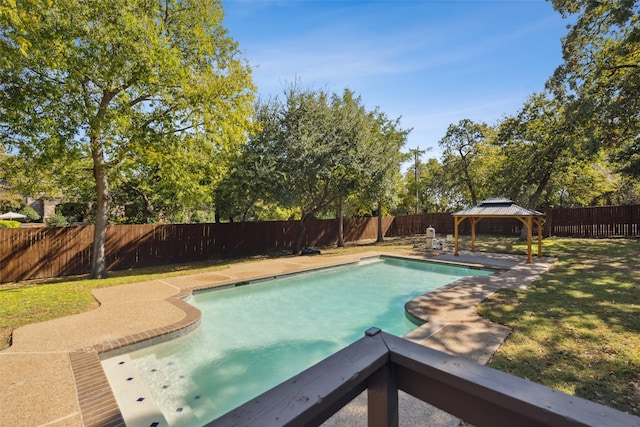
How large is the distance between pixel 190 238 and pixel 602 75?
1631cm

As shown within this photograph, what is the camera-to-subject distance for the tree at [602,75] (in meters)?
9.34

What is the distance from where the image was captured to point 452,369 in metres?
1.05

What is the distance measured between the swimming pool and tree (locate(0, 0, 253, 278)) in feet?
16.2

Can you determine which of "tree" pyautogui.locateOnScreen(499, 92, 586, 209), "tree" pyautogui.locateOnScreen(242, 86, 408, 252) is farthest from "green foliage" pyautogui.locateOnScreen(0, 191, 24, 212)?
"tree" pyautogui.locateOnScreen(499, 92, 586, 209)

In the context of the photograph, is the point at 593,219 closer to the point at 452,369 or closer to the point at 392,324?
the point at 392,324

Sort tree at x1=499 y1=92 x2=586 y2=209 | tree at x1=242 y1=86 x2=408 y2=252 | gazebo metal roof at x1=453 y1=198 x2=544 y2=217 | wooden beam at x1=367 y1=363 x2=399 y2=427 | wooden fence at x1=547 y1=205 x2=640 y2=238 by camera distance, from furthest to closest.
Answer: wooden fence at x1=547 y1=205 x2=640 y2=238 < tree at x1=499 y1=92 x2=586 y2=209 < tree at x1=242 y1=86 x2=408 y2=252 < gazebo metal roof at x1=453 y1=198 x2=544 y2=217 < wooden beam at x1=367 y1=363 x2=399 y2=427

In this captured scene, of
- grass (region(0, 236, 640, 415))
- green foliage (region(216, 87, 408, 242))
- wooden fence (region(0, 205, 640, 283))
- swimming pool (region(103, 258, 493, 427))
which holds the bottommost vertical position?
swimming pool (region(103, 258, 493, 427))

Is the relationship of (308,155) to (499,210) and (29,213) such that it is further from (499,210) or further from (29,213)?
(29,213)

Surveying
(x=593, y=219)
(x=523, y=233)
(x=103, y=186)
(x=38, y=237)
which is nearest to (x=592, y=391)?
(x=103, y=186)

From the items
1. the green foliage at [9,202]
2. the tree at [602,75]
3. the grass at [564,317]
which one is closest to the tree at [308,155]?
the grass at [564,317]

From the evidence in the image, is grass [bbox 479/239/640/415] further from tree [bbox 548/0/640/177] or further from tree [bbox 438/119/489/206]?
tree [bbox 438/119/489/206]

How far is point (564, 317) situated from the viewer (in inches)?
203

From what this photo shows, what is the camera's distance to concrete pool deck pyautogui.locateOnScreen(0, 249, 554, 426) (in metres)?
3.04

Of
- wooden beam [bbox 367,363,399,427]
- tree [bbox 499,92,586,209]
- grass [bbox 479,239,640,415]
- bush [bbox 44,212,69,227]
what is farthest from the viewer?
bush [bbox 44,212,69,227]
